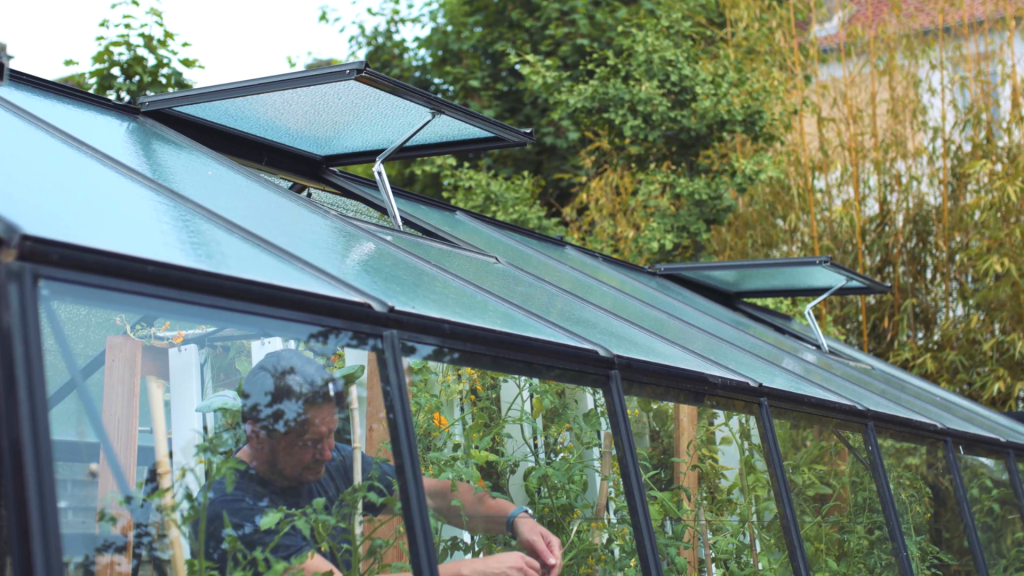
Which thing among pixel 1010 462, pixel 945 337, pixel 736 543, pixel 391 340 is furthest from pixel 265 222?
pixel 945 337

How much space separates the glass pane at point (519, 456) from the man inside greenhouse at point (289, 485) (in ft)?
0.69

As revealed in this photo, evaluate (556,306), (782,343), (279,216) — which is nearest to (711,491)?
(556,306)

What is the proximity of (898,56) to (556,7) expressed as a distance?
12.7 feet

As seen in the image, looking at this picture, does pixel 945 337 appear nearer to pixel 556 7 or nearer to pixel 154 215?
pixel 556 7

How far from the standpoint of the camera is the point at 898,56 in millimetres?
9969

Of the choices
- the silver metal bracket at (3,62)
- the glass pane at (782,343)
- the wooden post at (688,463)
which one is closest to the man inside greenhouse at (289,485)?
the silver metal bracket at (3,62)

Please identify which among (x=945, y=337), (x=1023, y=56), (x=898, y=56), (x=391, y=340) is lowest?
(x=391, y=340)

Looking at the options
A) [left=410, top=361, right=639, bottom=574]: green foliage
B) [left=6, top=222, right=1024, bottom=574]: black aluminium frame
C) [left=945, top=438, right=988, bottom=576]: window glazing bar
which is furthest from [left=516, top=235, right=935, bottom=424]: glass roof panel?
[left=6, top=222, right=1024, bottom=574]: black aluminium frame

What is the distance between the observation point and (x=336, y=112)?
11.3 ft

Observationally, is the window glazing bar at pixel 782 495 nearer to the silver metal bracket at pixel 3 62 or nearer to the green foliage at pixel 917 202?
the silver metal bracket at pixel 3 62

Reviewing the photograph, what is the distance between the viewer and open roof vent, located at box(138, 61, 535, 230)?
3098 mm

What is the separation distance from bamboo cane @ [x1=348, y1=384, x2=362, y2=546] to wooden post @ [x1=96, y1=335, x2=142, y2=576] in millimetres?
399

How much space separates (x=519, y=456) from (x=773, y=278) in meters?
3.95

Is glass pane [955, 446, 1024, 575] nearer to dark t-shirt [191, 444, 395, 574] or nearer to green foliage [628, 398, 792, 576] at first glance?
green foliage [628, 398, 792, 576]
